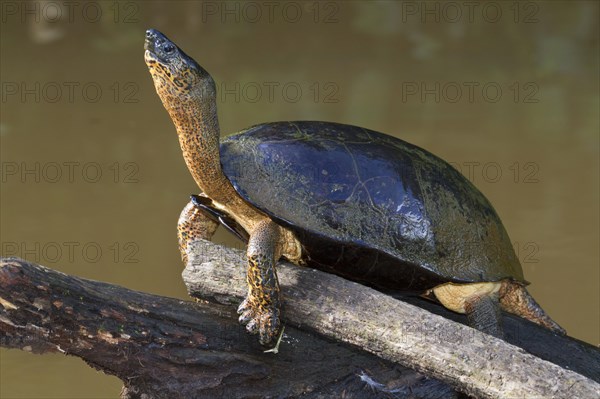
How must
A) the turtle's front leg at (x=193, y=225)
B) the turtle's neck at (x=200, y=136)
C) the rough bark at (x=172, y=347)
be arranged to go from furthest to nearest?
the turtle's front leg at (x=193, y=225) → the turtle's neck at (x=200, y=136) → the rough bark at (x=172, y=347)

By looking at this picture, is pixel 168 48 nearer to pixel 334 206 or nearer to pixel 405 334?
pixel 334 206

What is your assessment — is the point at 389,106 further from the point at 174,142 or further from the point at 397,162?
the point at 397,162

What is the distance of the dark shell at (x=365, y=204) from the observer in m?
2.81

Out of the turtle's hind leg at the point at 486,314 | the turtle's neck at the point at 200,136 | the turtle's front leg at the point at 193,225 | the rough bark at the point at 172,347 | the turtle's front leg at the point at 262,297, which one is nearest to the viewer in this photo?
the rough bark at the point at 172,347

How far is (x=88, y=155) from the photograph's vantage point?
6.62 meters

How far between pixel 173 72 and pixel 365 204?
2.37 feet

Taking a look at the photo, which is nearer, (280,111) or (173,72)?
(173,72)

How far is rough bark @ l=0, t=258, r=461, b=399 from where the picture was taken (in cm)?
246

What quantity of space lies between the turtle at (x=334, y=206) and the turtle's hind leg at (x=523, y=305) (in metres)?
0.10

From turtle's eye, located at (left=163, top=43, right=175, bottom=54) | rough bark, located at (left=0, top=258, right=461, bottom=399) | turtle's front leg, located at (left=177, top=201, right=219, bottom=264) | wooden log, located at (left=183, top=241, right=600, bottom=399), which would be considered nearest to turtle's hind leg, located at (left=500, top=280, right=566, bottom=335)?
wooden log, located at (left=183, top=241, right=600, bottom=399)

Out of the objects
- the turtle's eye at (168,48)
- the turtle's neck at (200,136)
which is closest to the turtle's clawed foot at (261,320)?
the turtle's neck at (200,136)

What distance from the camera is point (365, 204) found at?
2.86 m

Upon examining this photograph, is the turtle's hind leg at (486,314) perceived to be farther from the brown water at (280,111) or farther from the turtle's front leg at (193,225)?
the brown water at (280,111)

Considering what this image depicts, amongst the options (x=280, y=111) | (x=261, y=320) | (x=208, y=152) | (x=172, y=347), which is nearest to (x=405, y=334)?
(x=261, y=320)
